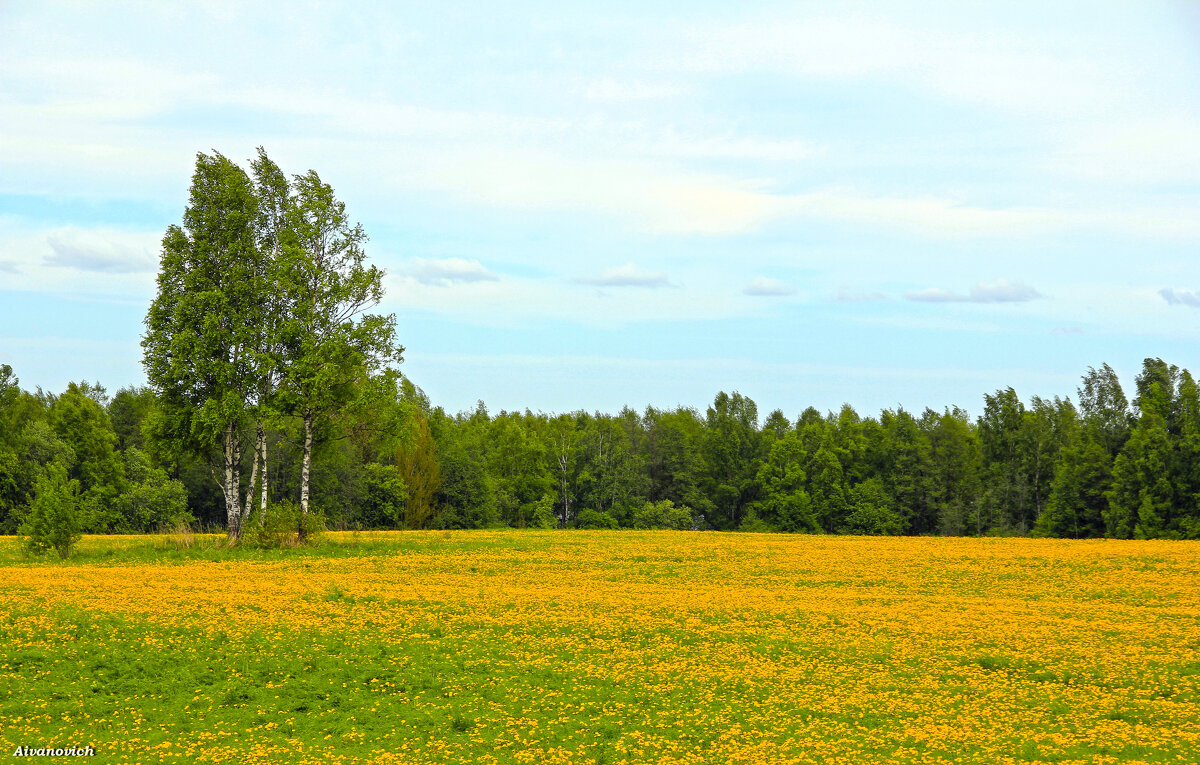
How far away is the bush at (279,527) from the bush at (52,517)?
26.3ft

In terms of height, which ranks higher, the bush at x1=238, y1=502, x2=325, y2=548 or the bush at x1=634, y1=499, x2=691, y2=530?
the bush at x1=238, y1=502, x2=325, y2=548

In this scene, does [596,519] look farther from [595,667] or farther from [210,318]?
[595,667]

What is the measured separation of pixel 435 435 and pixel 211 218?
6682 cm

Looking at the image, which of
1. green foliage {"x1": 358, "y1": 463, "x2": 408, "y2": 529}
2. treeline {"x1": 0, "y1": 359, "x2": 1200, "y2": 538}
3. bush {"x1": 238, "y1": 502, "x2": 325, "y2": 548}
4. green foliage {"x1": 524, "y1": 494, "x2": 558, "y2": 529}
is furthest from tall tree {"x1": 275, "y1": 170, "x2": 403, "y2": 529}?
green foliage {"x1": 524, "y1": 494, "x2": 558, "y2": 529}

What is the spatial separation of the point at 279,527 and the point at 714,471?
273 ft

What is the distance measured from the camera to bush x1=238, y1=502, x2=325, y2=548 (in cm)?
4522

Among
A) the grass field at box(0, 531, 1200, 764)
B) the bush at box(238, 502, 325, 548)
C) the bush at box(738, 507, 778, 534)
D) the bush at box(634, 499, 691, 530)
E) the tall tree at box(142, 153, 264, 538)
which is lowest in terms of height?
the bush at box(738, 507, 778, 534)

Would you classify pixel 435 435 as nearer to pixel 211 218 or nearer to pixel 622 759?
pixel 211 218

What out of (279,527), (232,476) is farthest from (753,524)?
(279,527)

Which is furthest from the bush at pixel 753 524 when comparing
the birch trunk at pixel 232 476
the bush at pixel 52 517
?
the bush at pixel 52 517

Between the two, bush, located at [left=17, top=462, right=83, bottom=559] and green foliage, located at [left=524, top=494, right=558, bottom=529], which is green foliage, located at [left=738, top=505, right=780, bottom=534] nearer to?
green foliage, located at [left=524, top=494, right=558, bottom=529]

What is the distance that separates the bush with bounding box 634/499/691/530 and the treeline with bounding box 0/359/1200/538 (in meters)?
0.25

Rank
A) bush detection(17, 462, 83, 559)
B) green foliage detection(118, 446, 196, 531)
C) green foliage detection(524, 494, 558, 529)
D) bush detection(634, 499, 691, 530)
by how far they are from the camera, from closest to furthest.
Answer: bush detection(17, 462, 83, 559), green foliage detection(118, 446, 196, 531), bush detection(634, 499, 691, 530), green foliage detection(524, 494, 558, 529)

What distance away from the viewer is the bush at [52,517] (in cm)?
3938
